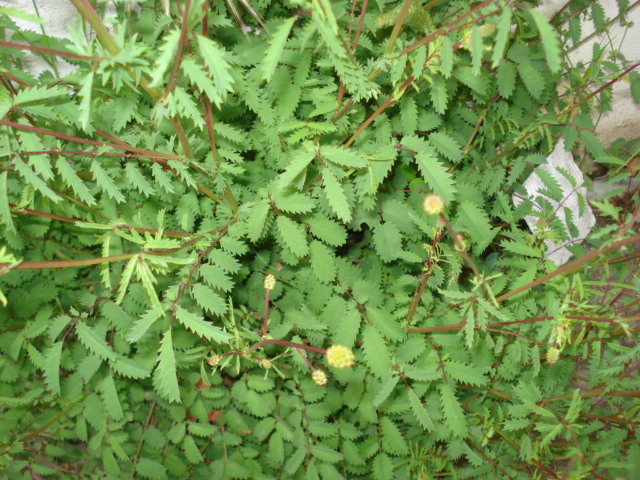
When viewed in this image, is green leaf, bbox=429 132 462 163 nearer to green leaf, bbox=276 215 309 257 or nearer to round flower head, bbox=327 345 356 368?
green leaf, bbox=276 215 309 257

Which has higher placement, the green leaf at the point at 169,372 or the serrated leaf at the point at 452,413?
the green leaf at the point at 169,372

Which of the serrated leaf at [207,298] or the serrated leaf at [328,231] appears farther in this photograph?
the serrated leaf at [328,231]

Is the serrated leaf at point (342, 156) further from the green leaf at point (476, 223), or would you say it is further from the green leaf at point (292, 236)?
the green leaf at point (476, 223)

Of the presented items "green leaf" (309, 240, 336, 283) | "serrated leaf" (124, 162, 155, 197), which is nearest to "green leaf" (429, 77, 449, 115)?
"green leaf" (309, 240, 336, 283)

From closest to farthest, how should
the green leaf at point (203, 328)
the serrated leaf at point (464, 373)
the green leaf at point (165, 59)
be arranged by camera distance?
1. the green leaf at point (165, 59)
2. the green leaf at point (203, 328)
3. the serrated leaf at point (464, 373)

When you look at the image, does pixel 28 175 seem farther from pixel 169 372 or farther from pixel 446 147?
pixel 446 147

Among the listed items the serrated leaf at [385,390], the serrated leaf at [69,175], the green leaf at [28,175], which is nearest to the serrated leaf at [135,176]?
the serrated leaf at [69,175]

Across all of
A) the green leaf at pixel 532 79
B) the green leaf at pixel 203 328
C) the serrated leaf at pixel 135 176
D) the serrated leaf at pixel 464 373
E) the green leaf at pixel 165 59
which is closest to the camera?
the green leaf at pixel 165 59
